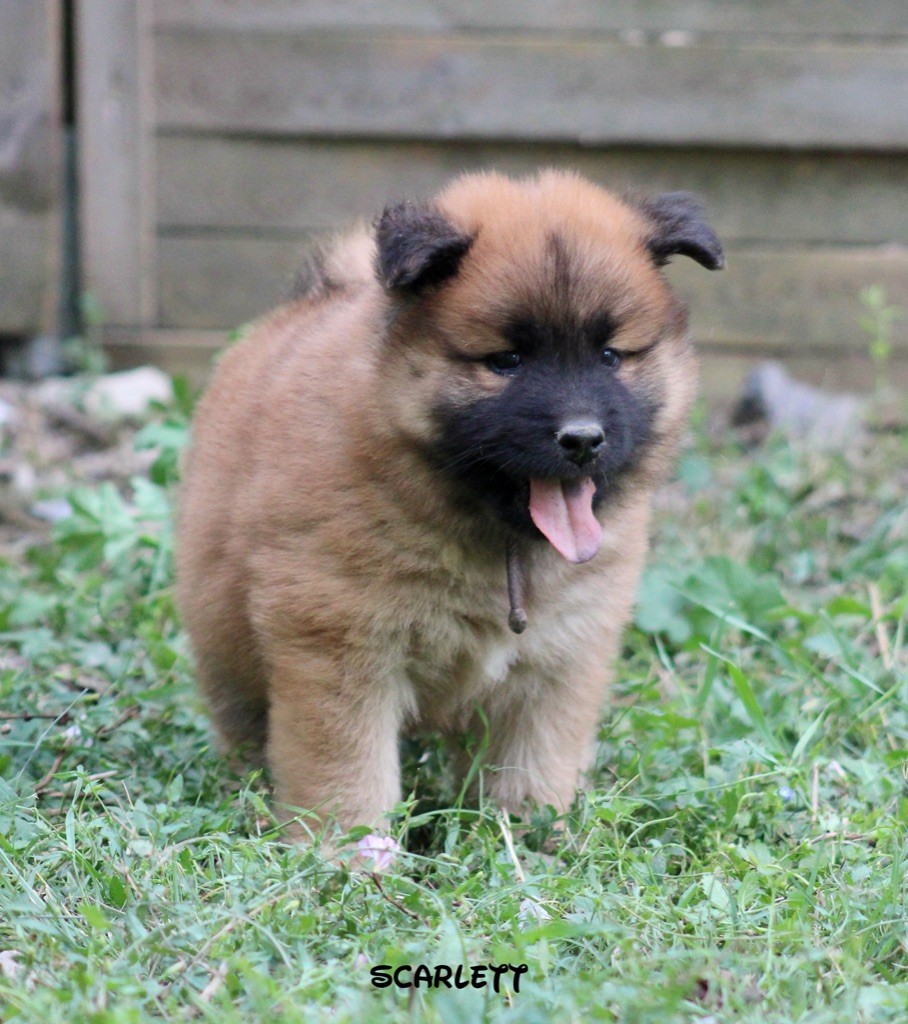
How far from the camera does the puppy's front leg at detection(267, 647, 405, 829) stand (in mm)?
2883

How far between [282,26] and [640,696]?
12.8ft

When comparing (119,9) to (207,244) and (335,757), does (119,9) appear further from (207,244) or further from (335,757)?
(335,757)

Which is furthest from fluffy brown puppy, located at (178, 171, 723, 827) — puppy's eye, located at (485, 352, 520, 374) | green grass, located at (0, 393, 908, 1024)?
green grass, located at (0, 393, 908, 1024)

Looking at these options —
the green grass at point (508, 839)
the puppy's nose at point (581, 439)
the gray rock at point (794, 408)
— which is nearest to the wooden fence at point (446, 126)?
the gray rock at point (794, 408)

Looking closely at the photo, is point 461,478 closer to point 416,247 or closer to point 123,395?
point 416,247

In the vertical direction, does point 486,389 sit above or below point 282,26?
below

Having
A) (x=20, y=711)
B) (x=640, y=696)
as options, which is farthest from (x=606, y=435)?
(x=20, y=711)

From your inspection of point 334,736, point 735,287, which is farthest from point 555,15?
point 334,736

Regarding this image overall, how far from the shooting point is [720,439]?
6.24 metres

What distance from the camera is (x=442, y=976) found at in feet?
7.28

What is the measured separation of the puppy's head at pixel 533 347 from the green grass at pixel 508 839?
2.33ft

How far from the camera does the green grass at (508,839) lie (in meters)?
2.20

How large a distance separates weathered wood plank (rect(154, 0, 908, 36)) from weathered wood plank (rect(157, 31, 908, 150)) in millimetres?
70

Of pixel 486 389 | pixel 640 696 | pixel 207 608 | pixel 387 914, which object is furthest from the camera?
pixel 640 696
